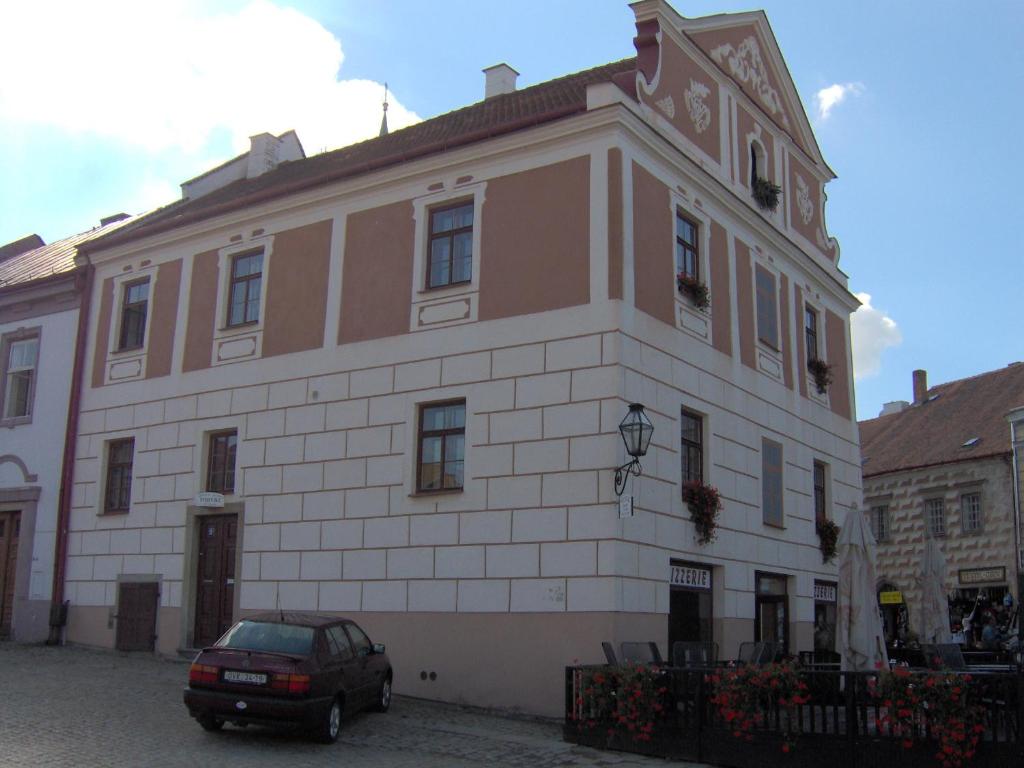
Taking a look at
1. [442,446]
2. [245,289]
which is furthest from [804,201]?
[245,289]

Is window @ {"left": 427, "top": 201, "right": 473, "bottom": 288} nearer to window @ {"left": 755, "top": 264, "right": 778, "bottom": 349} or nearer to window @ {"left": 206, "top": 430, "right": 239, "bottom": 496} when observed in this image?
window @ {"left": 206, "top": 430, "right": 239, "bottom": 496}

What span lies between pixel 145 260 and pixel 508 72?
9.08 m

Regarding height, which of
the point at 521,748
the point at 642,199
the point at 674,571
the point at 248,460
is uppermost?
the point at 642,199

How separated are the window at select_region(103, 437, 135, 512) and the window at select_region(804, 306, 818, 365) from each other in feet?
47.0

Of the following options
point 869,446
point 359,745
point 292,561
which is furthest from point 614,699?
point 869,446

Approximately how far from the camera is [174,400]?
74.6 ft

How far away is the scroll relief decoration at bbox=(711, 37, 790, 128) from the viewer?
75.5 feet

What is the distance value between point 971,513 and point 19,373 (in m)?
31.5

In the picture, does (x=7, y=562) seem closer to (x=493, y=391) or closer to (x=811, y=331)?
(x=493, y=391)

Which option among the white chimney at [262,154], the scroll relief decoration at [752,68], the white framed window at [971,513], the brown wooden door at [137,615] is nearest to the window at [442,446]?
the brown wooden door at [137,615]

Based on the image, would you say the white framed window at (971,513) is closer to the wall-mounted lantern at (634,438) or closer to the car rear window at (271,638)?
the wall-mounted lantern at (634,438)

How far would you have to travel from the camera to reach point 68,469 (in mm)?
23984

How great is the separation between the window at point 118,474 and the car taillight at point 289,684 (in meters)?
11.4

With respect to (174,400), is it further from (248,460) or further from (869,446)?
(869,446)
